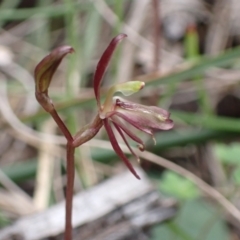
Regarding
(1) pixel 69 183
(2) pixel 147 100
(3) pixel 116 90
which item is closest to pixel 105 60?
(3) pixel 116 90

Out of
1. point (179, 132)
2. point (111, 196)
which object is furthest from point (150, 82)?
point (111, 196)

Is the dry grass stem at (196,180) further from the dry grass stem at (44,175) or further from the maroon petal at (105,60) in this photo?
the maroon petal at (105,60)

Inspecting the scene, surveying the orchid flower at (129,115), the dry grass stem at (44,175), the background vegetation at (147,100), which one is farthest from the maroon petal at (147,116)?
the dry grass stem at (44,175)

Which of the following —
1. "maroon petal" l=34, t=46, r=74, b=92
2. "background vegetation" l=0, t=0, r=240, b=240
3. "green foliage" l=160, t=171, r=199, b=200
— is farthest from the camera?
"background vegetation" l=0, t=0, r=240, b=240

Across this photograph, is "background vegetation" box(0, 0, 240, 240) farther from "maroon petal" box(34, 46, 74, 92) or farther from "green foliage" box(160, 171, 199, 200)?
"maroon petal" box(34, 46, 74, 92)

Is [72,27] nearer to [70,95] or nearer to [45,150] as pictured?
[70,95]

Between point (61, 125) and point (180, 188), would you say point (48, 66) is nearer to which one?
point (61, 125)

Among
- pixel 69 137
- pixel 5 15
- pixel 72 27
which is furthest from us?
pixel 5 15

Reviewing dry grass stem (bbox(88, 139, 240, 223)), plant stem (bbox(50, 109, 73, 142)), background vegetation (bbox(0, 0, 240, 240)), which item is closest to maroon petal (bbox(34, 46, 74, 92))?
plant stem (bbox(50, 109, 73, 142))
